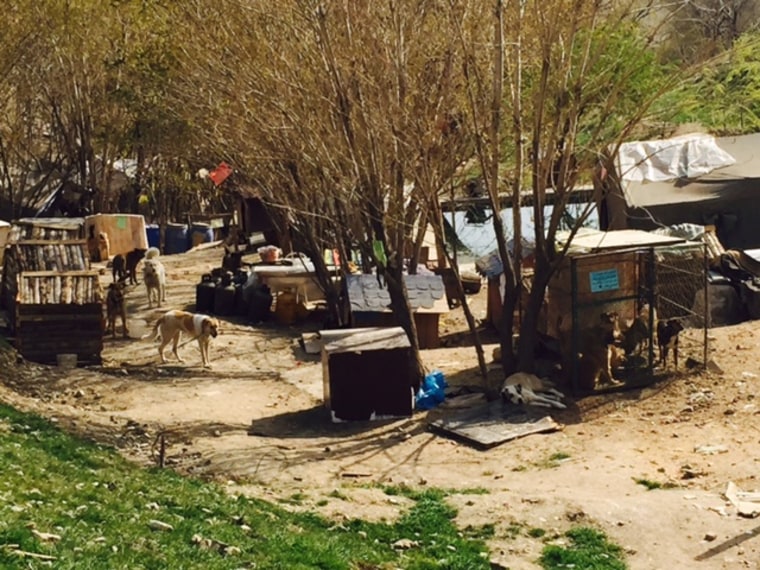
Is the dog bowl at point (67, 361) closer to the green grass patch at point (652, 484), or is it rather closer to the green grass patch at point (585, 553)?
the green grass patch at point (652, 484)

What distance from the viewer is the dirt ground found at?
1073 cm

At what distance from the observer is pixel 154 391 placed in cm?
1778

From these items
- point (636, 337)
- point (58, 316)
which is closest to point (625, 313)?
point (636, 337)

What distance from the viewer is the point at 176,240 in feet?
127

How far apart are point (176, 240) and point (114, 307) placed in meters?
17.0

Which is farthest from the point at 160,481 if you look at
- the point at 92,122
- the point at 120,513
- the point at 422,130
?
the point at 92,122

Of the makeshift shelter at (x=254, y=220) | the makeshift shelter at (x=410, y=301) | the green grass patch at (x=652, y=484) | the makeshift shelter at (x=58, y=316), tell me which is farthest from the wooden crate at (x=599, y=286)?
the makeshift shelter at (x=254, y=220)

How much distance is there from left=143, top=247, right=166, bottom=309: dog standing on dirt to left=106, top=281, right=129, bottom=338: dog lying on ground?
2.51 meters

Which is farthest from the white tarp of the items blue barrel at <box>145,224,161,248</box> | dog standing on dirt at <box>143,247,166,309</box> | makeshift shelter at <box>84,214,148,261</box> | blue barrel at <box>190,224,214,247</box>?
blue barrel at <box>145,224,161,248</box>

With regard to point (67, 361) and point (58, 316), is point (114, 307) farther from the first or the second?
point (67, 361)

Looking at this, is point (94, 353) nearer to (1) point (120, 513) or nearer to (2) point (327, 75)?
(2) point (327, 75)

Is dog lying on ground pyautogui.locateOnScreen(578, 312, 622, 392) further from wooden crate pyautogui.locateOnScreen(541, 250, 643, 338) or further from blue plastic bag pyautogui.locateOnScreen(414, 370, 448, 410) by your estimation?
blue plastic bag pyautogui.locateOnScreen(414, 370, 448, 410)

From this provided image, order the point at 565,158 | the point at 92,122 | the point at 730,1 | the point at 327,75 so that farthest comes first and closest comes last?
1. the point at 730,1
2. the point at 92,122
3. the point at 327,75
4. the point at 565,158

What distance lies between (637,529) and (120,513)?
177 inches
